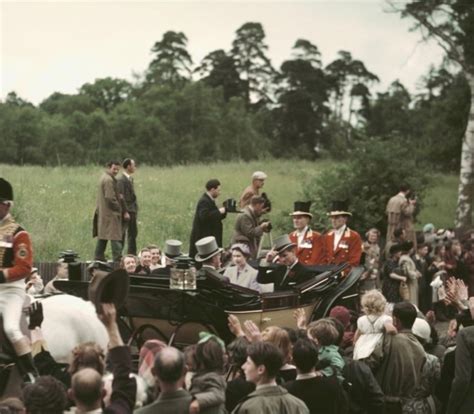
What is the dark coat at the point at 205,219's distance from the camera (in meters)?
16.5

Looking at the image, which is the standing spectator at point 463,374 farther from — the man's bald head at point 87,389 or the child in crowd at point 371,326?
the man's bald head at point 87,389

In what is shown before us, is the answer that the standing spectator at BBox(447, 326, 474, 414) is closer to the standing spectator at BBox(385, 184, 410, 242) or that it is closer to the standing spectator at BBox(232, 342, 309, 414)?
the standing spectator at BBox(232, 342, 309, 414)

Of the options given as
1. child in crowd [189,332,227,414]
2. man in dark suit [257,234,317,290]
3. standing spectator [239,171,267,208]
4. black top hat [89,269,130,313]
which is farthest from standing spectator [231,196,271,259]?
child in crowd [189,332,227,414]

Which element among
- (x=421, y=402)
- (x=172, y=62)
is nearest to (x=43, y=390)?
(x=421, y=402)

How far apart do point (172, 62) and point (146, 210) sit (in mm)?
35136

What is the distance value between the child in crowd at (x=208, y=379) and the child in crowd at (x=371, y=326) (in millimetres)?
2491

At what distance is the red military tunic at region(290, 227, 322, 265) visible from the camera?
1475 cm

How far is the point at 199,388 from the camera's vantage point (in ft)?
21.8

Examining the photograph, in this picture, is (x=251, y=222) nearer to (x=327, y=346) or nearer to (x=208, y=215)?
(x=208, y=215)

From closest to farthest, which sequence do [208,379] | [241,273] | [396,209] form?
[208,379] → [241,273] → [396,209]

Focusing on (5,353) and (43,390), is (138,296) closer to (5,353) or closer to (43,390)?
(5,353)

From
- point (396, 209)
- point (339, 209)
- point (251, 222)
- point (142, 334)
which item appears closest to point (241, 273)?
point (142, 334)

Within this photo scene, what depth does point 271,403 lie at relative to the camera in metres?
6.79

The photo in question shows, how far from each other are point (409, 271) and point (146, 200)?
38.5ft
